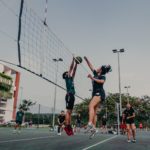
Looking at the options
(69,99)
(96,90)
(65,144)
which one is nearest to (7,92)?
(65,144)

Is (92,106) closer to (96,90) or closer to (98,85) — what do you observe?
(96,90)

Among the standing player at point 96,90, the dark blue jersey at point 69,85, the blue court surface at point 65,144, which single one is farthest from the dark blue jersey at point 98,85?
the blue court surface at point 65,144

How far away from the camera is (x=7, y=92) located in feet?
253

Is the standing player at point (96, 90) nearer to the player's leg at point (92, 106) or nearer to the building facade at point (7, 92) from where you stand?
the player's leg at point (92, 106)

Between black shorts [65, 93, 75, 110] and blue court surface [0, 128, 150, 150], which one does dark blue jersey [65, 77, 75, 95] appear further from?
blue court surface [0, 128, 150, 150]

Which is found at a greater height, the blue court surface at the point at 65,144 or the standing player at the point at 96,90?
the standing player at the point at 96,90

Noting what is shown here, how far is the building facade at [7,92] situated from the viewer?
2940 inches

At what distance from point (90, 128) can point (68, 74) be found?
5.34ft

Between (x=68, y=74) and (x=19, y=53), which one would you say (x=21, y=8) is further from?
(x=68, y=74)

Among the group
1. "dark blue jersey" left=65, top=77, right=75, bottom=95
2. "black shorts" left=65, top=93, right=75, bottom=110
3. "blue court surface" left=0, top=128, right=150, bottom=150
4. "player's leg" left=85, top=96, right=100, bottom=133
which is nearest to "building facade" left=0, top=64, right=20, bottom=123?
"blue court surface" left=0, top=128, right=150, bottom=150

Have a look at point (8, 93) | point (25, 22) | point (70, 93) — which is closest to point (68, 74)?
point (70, 93)

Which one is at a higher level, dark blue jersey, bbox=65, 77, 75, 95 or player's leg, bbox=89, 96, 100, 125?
dark blue jersey, bbox=65, 77, 75, 95

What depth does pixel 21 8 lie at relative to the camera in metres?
8.62

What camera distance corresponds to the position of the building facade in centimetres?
7469
